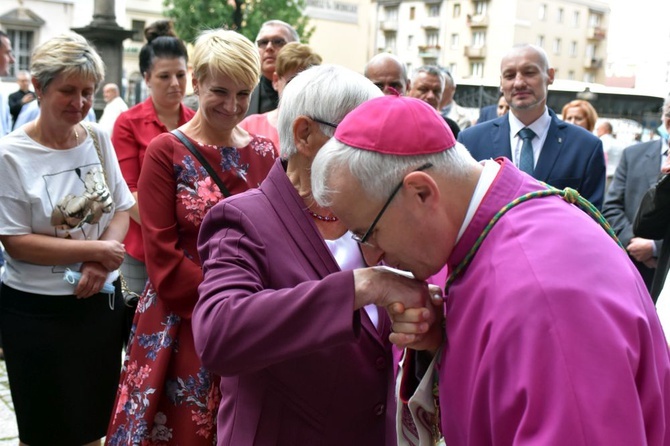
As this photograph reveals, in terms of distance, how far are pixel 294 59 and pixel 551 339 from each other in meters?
3.17

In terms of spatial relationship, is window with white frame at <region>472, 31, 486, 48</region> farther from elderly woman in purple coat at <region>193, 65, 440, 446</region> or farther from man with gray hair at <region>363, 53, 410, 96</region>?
elderly woman in purple coat at <region>193, 65, 440, 446</region>

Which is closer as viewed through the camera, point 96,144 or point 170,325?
point 170,325

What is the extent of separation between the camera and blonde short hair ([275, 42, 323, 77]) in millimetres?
4184

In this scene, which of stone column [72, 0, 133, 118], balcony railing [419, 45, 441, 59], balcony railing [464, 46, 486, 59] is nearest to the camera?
stone column [72, 0, 133, 118]

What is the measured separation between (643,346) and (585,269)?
0.57ft

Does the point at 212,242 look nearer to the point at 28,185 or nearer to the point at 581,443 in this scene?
the point at 581,443

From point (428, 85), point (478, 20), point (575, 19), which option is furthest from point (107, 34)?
point (575, 19)

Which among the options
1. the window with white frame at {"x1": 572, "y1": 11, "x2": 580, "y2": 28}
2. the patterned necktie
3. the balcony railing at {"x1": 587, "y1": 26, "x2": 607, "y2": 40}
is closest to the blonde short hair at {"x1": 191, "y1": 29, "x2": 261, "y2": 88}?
the patterned necktie

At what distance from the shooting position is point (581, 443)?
1.22 m

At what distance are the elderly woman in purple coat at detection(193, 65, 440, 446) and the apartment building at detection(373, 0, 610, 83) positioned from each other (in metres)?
61.1

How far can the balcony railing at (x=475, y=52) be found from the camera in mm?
63562

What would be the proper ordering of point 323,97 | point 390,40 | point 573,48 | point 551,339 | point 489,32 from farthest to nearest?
1. point 390,40
2. point 573,48
3. point 489,32
4. point 323,97
5. point 551,339

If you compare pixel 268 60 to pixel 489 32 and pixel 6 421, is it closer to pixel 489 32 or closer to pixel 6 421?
pixel 6 421

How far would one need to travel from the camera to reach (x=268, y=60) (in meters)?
5.35
